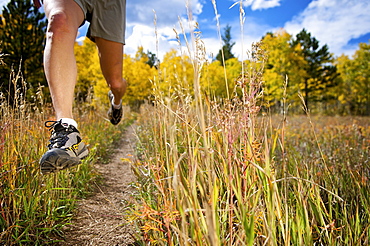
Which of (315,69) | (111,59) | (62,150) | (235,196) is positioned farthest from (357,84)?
(62,150)

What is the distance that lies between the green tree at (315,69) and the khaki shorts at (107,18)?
29.3 m

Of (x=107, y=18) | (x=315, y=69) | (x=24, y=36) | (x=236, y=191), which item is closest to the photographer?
(x=236, y=191)

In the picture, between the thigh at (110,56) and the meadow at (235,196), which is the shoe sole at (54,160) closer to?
the meadow at (235,196)

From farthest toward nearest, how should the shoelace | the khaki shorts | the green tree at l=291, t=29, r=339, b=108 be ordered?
the green tree at l=291, t=29, r=339, b=108 < the khaki shorts < the shoelace

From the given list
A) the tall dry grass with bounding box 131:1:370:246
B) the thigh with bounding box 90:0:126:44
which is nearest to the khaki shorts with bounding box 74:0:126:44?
the thigh with bounding box 90:0:126:44

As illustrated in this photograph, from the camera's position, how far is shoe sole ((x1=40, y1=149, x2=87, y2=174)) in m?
1.23

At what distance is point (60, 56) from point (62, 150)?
57 cm

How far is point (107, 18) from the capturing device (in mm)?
2053

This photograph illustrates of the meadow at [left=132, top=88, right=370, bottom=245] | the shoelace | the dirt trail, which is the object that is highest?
the shoelace

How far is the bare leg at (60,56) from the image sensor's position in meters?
1.46

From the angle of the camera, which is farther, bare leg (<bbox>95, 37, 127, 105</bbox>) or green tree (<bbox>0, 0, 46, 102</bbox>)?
green tree (<bbox>0, 0, 46, 102</bbox>)

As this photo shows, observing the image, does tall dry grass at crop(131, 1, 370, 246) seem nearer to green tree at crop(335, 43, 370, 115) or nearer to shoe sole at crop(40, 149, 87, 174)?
shoe sole at crop(40, 149, 87, 174)

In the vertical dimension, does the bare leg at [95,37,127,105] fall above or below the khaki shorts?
below

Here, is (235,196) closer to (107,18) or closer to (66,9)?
(66,9)
